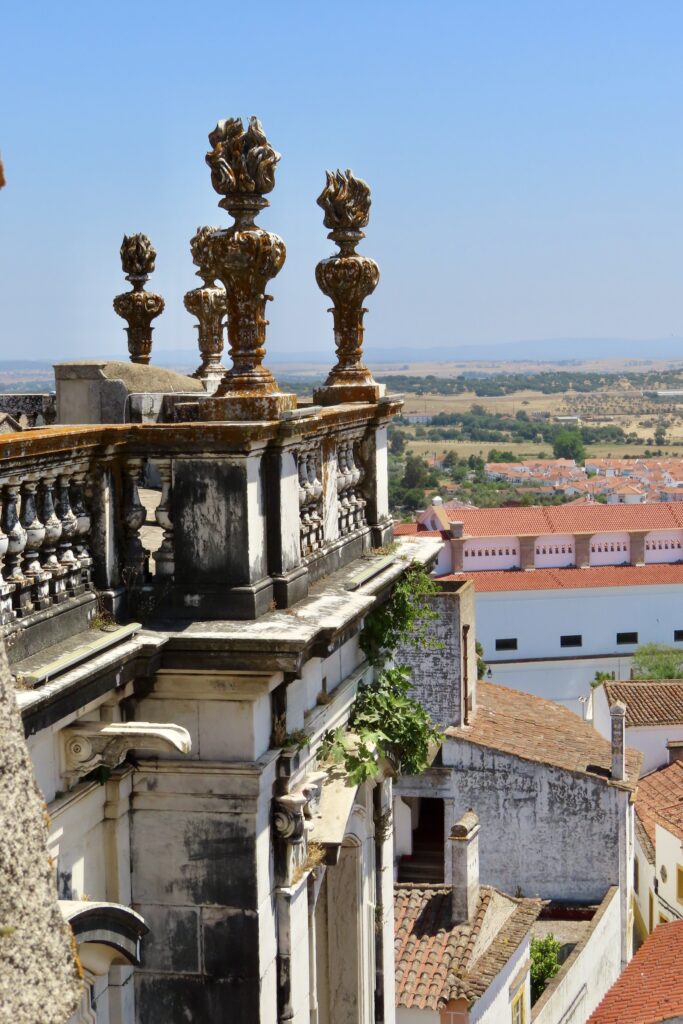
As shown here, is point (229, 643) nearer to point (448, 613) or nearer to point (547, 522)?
point (448, 613)

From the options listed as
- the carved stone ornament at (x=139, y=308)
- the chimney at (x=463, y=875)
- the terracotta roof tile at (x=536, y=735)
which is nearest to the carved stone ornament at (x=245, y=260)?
the carved stone ornament at (x=139, y=308)

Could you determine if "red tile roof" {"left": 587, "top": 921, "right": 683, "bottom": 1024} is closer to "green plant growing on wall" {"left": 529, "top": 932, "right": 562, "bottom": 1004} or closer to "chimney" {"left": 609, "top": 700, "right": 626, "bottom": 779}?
"green plant growing on wall" {"left": 529, "top": 932, "right": 562, "bottom": 1004}

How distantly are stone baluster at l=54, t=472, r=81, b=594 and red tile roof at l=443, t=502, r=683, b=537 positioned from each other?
63.5 m

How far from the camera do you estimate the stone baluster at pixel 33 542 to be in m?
6.41

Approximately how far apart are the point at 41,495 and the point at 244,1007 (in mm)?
2703

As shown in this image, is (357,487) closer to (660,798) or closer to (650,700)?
(660,798)

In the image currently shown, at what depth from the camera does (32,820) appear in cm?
338

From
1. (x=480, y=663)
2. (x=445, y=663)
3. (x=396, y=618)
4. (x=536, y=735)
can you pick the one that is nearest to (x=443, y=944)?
(x=445, y=663)

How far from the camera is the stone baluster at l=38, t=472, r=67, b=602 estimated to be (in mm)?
6574

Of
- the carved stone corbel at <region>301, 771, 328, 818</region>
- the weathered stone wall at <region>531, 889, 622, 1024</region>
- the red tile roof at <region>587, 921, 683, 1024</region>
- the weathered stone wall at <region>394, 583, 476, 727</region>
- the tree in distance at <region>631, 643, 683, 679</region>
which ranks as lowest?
the tree in distance at <region>631, 643, 683, 679</region>

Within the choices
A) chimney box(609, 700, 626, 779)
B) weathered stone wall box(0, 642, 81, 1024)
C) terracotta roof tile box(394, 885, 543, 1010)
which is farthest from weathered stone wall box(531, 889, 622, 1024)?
weathered stone wall box(0, 642, 81, 1024)

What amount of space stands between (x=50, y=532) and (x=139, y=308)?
23.6ft

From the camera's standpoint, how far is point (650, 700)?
1801 inches

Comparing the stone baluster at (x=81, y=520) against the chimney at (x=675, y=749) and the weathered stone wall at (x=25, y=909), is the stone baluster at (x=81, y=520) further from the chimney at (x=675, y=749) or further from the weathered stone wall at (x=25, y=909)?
the chimney at (x=675, y=749)
